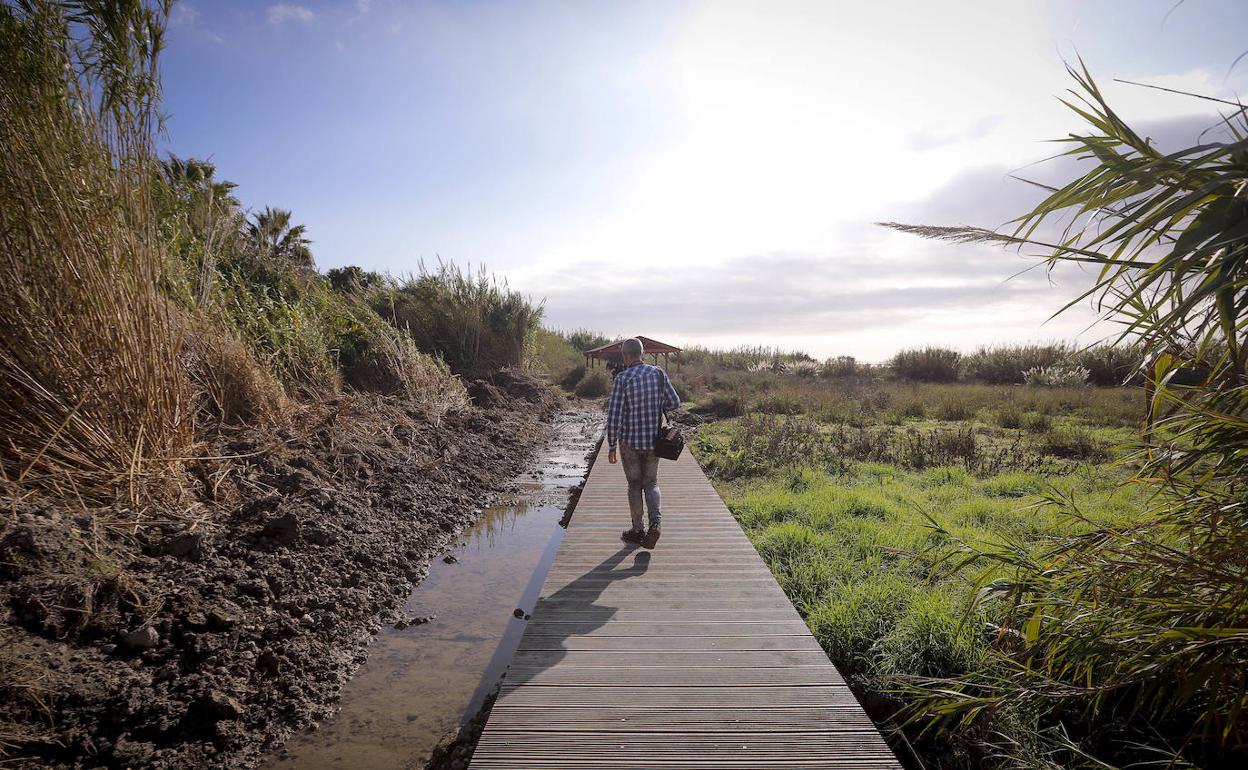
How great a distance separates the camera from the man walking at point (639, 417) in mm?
4680

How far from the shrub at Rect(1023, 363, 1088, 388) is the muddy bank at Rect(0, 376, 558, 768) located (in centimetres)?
2218

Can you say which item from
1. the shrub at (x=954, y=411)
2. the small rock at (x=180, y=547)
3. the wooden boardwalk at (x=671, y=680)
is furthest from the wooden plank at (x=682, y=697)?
the shrub at (x=954, y=411)

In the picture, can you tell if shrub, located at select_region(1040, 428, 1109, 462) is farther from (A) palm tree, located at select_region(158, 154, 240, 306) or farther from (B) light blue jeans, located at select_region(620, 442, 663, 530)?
(A) palm tree, located at select_region(158, 154, 240, 306)

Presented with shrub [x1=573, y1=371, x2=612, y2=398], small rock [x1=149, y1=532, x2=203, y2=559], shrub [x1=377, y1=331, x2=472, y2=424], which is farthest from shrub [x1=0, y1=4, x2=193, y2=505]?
shrub [x1=573, y1=371, x2=612, y2=398]

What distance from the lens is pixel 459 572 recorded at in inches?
210

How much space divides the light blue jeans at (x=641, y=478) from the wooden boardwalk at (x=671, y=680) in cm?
41

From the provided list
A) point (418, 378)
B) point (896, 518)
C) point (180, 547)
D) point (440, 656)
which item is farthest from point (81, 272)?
point (418, 378)

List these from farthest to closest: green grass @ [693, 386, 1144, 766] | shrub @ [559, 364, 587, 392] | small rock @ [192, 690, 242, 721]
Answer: shrub @ [559, 364, 587, 392] < green grass @ [693, 386, 1144, 766] < small rock @ [192, 690, 242, 721]

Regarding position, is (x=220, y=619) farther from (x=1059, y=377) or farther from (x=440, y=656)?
(x=1059, y=377)

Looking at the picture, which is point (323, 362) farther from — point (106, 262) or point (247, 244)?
point (247, 244)

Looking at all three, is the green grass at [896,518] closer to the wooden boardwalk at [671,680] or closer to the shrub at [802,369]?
the wooden boardwalk at [671,680]

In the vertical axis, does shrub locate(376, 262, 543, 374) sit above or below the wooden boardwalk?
above

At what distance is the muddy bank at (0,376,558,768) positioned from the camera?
98.6 inches

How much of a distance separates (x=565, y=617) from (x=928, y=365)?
2672cm
